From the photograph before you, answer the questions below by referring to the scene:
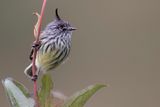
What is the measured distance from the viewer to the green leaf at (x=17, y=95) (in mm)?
1141

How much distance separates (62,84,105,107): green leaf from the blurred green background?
3342 mm

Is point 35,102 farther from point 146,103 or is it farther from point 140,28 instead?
point 140,28

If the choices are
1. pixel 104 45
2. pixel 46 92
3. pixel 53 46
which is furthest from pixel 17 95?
pixel 104 45

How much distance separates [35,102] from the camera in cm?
112

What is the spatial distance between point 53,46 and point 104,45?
373 centimetres

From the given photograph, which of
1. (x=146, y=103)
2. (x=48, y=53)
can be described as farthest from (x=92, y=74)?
(x=48, y=53)

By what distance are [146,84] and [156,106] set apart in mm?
469

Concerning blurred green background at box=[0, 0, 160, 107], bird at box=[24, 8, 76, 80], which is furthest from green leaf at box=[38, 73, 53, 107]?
blurred green background at box=[0, 0, 160, 107]

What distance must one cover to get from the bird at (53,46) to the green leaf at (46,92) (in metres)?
0.03

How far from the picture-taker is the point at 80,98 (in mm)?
1158

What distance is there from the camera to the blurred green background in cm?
478

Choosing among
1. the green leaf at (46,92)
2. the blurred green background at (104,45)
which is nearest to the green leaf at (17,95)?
the green leaf at (46,92)

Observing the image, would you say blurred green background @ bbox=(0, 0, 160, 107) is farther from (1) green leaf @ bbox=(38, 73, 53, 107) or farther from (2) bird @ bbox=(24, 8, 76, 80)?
(1) green leaf @ bbox=(38, 73, 53, 107)

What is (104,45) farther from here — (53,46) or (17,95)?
(17,95)
